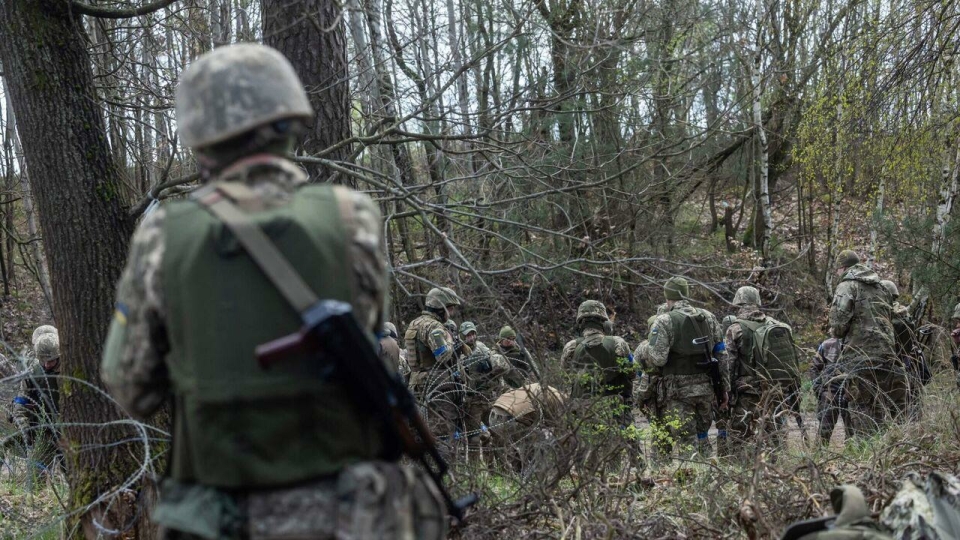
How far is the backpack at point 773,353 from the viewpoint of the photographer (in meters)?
8.55

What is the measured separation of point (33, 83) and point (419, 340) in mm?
4941

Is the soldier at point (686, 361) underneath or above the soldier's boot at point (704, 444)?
above

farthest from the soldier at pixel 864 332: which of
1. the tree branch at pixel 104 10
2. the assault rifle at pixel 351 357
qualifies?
the assault rifle at pixel 351 357

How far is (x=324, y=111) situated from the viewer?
19.7ft

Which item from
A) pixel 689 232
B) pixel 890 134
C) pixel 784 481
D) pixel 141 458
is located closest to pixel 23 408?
pixel 141 458

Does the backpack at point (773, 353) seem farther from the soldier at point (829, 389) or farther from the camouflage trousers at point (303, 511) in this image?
the camouflage trousers at point (303, 511)

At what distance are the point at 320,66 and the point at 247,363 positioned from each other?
4.21 m

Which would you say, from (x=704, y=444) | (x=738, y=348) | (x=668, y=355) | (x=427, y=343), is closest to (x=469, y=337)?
(x=427, y=343)

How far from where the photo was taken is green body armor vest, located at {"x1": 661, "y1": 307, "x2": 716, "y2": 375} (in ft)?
27.8

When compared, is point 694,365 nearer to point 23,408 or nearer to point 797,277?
point 23,408

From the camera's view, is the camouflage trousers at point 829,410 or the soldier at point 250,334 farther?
the camouflage trousers at point 829,410

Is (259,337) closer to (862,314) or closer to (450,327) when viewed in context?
(450,327)

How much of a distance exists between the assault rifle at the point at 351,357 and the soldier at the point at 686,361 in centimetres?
647

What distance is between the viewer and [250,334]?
Result: 2176 millimetres
